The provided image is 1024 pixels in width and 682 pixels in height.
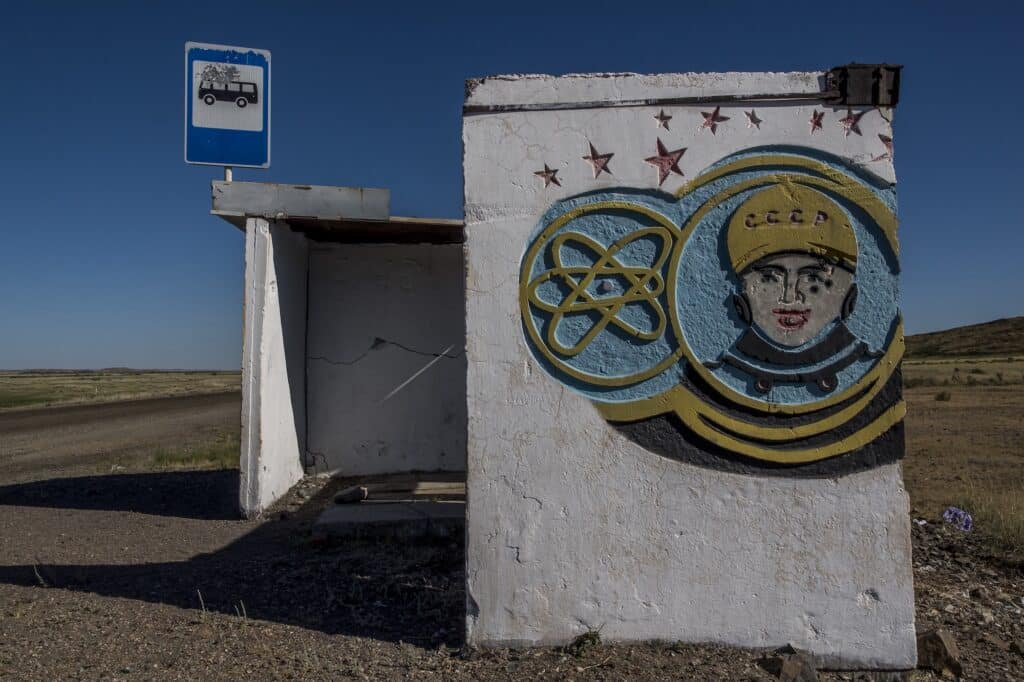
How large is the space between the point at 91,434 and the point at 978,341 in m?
74.6

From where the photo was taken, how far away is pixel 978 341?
68250 millimetres

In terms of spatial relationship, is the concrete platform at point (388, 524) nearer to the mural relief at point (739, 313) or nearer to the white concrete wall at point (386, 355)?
the white concrete wall at point (386, 355)

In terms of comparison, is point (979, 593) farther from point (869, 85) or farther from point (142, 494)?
point (142, 494)

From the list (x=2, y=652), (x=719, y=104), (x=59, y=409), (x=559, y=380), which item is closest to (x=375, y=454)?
(x=2, y=652)

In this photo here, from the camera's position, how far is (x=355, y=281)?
915 centimetres

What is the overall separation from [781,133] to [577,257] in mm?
1244

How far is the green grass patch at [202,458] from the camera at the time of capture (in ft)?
37.5

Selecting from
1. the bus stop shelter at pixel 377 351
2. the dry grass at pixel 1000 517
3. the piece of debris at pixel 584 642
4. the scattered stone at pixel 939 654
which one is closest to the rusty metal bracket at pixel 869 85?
the scattered stone at pixel 939 654

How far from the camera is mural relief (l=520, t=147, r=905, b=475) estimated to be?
3.68m

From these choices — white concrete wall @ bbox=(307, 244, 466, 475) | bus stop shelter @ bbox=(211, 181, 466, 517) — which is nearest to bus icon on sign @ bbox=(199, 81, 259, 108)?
bus stop shelter @ bbox=(211, 181, 466, 517)

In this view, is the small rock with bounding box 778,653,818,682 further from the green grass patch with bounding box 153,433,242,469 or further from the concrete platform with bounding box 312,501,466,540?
the green grass patch with bounding box 153,433,242,469

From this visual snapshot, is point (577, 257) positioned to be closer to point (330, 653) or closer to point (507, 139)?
point (507, 139)

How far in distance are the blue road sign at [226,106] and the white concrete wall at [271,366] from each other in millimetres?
845

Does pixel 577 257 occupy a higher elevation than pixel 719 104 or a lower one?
lower
